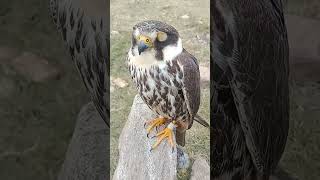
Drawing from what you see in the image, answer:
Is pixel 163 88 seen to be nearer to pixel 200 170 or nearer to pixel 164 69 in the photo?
pixel 164 69

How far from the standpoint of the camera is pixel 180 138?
177 cm

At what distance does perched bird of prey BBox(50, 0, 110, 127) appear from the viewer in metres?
1.80

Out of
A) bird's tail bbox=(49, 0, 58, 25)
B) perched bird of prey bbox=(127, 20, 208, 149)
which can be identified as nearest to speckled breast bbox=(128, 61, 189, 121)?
perched bird of prey bbox=(127, 20, 208, 149)

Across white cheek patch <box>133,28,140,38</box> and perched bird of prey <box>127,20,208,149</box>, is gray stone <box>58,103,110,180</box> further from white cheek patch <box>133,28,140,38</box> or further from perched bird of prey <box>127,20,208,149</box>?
white cheek patch <box>133,28,140,38</box>

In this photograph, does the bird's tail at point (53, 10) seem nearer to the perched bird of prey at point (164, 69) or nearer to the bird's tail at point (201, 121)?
the perched bird of prey at point (164, 69)

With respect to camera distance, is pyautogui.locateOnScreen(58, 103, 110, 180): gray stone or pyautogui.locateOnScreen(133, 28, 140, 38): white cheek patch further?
pyautogui.locateOnScreen(58, 103, 110, 180): gray stone

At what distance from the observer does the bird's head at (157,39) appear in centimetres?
170

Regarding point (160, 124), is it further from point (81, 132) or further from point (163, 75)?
point (81, 132)

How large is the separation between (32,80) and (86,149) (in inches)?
12.0

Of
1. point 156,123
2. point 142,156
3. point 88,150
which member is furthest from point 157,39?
point 88,150

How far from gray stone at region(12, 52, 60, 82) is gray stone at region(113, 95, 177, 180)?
358 mm

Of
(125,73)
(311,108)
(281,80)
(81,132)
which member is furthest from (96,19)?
A: (311,108)

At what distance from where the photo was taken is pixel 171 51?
5.60 ft

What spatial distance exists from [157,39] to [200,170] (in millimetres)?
429
